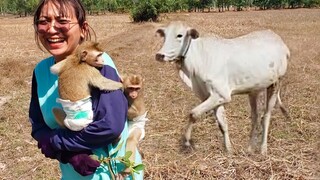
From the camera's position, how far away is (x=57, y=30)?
6.08ft

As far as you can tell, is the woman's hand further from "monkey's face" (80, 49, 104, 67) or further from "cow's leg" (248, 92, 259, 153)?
"cow's leg" (248, 92, 259, 153)

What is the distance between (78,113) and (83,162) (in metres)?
0.19

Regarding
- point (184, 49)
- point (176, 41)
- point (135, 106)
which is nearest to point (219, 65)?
point (184, 49)

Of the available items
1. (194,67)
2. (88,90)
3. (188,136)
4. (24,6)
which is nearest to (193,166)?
(188,136)

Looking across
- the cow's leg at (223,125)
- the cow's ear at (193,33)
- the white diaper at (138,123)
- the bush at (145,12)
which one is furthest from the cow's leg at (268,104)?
the bush at (145,12)

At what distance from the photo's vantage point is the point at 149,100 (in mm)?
8203

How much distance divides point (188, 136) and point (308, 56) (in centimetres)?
898

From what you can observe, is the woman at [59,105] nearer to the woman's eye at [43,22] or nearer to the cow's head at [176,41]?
the woman's eye at [43,22]

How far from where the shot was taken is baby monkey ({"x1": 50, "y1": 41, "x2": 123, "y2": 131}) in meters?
1.73

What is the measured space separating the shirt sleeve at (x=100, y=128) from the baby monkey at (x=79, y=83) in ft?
0.09

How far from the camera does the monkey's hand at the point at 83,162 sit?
1761 millimetres

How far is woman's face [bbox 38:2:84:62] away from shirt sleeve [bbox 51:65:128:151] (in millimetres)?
256

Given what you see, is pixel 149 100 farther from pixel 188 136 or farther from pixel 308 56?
pixel 308 56

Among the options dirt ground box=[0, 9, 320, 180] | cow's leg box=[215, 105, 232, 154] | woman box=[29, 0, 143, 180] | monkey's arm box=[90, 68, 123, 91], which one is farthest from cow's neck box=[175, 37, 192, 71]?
monkey's arm box=[90, 68, 123, 91]
